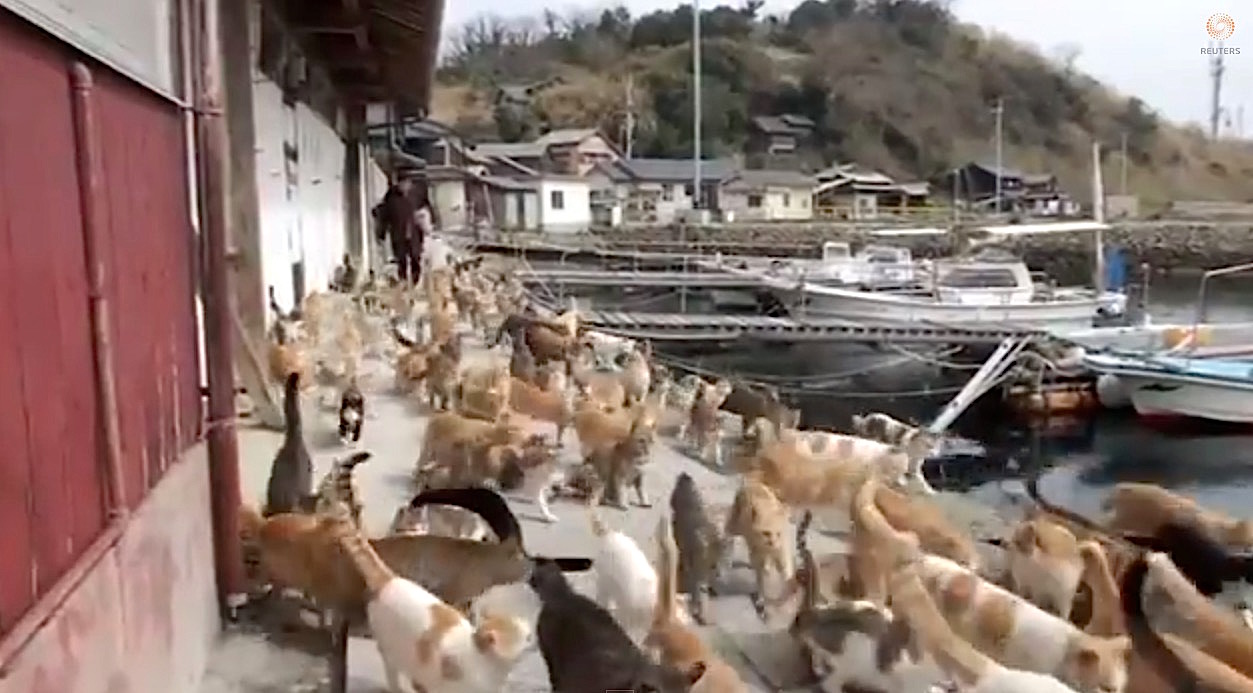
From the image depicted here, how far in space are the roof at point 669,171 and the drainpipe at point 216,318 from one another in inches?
2157

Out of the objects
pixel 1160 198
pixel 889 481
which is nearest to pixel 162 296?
pixel 889 481

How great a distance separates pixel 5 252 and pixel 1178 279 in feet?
171

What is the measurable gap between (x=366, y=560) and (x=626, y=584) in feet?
3.64

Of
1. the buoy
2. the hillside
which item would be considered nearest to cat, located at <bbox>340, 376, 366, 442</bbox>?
the buoy

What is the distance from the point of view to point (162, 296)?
15.4 feet

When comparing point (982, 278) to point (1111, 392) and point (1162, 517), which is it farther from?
point (1162, 517)

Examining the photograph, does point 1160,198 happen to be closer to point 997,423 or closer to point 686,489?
point 997,423

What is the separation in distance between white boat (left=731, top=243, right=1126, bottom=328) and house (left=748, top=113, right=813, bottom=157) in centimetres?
4577

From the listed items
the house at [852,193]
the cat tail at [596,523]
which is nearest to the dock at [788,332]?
the cat tail at [596,523]

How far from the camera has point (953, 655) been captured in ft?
15.0

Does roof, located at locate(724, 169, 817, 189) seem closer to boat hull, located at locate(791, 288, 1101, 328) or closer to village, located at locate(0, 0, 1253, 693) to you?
boat hull, located at locate(791, 288, 1101, 328)

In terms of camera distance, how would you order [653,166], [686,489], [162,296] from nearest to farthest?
1. [162,296]
2. [686,489]
3. [653,166]

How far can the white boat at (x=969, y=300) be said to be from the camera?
2573 centimetres

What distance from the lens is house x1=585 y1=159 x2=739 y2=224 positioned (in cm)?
5991
